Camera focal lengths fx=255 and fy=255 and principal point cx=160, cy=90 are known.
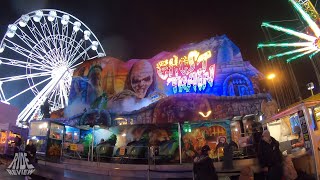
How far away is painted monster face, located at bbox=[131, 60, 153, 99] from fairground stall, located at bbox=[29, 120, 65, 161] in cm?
1434

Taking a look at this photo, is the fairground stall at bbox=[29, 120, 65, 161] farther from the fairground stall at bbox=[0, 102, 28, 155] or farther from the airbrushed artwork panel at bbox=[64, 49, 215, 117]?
the airbrushed artwork panel at bbox=[64, 49, 215, 117]

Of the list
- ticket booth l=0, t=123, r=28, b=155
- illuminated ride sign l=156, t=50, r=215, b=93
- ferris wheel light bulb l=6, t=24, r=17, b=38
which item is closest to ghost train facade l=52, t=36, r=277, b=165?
illuminated ride sign l=156, t=50, r=215, b=93

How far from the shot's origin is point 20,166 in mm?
5668

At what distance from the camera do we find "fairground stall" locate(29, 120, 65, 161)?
47.9 ft

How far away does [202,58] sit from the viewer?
89.0ft

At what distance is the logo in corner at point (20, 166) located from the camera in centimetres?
560

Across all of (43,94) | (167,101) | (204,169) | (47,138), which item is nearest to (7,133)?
(47,138)

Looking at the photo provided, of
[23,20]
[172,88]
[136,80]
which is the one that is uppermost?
[23,20]

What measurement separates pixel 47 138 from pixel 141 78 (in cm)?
1655

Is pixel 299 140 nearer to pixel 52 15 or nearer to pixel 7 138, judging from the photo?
pixel 7 138

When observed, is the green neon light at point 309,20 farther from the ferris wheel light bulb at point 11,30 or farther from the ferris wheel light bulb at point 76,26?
the ferris wheel light bulb at point 11,30

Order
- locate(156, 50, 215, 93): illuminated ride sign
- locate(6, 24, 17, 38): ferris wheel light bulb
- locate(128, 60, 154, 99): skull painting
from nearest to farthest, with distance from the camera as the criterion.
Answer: locate(156, 50, 215, 93): illuminated ride sign, locate(6, 24, 17, 38): ferris wheel light bulb, locate(128, 60, 154, 99): skull painting

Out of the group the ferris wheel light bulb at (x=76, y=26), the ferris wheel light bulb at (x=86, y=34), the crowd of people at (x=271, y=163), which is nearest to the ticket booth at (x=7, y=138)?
the ferris wheel light bulb at (x=76, y=26)

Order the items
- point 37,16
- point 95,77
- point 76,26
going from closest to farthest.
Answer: point 37,16 < point 76,26 < point 95,77
